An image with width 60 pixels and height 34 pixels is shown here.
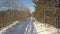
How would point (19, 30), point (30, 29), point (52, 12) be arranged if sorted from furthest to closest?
point (30, 29), point (52, 12), point (19, 30)

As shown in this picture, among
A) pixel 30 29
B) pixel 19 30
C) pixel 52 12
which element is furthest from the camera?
pixel 30 29

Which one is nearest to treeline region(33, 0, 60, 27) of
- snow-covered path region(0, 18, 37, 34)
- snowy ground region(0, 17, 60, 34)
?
snowy ground region(0, 17, 60, 34)

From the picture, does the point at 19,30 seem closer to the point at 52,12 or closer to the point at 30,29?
the point at 30,29

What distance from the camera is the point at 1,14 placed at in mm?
23000

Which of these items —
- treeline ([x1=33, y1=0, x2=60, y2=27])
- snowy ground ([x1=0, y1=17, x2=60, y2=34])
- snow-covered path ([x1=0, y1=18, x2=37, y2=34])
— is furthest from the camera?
treeline ([x1=33, y1=0, x2=60, y2=27])

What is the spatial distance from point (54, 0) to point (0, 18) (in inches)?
377

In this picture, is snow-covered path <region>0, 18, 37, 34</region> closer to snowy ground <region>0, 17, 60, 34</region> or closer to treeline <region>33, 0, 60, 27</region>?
snowy ground <region>0, 17, 60, 34</region>

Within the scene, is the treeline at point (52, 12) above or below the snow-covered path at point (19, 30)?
above


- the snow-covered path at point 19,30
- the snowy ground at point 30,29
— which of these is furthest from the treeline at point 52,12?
the snow-covered path at point 19,30

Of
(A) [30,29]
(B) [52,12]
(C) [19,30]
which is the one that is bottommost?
(A) [30,29]

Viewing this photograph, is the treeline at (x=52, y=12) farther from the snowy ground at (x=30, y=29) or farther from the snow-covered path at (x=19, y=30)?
the snow-covered path at (x=19, y=30)

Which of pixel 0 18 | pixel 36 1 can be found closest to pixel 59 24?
pixel 0 18

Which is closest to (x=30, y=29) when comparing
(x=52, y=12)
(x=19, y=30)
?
(x=19, y=30)

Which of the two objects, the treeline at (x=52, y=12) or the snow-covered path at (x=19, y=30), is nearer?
the snow-covered path at (x=19, y=30)
